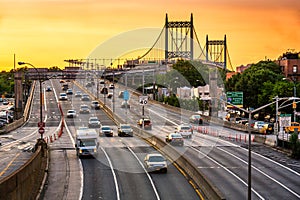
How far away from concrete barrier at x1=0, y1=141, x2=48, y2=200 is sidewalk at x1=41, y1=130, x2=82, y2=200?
905 mm

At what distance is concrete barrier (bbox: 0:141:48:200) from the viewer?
25641 millimetres

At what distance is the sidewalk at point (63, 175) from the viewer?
37.0 metres

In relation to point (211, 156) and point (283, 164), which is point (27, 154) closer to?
point (211, 156)

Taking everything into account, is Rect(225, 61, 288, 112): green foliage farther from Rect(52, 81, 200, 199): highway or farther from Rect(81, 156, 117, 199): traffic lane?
Rect(81, 156, 117, 199): traffic lane

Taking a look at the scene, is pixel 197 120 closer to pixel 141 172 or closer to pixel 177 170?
pixel 177 170

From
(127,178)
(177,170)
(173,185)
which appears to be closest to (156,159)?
(177,170)

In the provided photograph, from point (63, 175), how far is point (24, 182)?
43.0 ft

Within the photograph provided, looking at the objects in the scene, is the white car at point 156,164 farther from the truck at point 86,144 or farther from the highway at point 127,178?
the truck at point 86,144

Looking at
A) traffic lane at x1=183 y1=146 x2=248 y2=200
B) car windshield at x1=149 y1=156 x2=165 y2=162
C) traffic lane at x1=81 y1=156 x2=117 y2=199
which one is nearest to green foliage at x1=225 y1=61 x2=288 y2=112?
traffic lane at x1=183 y1=146 x2=248 y2=200

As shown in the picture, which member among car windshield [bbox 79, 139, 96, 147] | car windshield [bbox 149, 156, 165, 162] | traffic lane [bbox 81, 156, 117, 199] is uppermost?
car windshield [bbox 79, 139, 96, 147]

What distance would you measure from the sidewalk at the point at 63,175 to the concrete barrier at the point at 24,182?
91 centimetres

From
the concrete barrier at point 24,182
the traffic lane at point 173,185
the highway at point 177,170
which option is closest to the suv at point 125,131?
the highway at point 177,170

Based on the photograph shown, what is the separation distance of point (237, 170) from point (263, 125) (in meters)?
37.8

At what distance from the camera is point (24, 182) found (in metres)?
30.7
